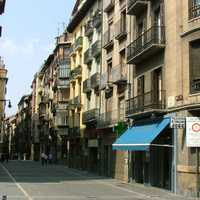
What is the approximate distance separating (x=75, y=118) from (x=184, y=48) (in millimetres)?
33991

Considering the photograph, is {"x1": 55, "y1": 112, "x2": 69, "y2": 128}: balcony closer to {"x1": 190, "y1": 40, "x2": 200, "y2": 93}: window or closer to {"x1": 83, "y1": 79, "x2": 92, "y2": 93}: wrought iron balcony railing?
{"x1": 83, "y1": 79, "x2": 92, "y2": 93}: wrought iron balcony railing

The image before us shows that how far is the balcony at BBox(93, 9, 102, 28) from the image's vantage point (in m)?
45.7

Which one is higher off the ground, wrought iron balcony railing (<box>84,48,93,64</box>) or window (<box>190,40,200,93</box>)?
wrought iron balcony railing (<box>84,48,93,64</box>)

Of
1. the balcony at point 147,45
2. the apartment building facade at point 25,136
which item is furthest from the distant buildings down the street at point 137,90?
the apartment building facade at point 25,136

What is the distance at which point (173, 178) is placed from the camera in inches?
1029

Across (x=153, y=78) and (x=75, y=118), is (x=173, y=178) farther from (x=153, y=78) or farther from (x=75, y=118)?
(x=75, y=118)

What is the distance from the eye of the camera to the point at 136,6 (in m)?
32.2

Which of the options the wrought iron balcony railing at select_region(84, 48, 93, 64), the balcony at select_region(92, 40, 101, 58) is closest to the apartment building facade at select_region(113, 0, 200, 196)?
the balcony at select_region(92, 40, 101, 58)

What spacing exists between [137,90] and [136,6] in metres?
5.04

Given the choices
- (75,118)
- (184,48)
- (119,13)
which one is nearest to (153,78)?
(184,48)

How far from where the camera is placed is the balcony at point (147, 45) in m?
28.1

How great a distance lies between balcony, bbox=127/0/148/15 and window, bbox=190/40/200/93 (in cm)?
725

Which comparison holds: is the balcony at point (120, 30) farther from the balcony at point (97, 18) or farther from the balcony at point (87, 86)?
the balcony at point (87, 86)

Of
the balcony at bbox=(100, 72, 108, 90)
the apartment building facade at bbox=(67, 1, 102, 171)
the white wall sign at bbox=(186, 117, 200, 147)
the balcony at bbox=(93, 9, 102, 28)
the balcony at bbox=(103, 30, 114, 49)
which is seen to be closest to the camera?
the white wall sign at bbox=(186, 117, 200, 147)
